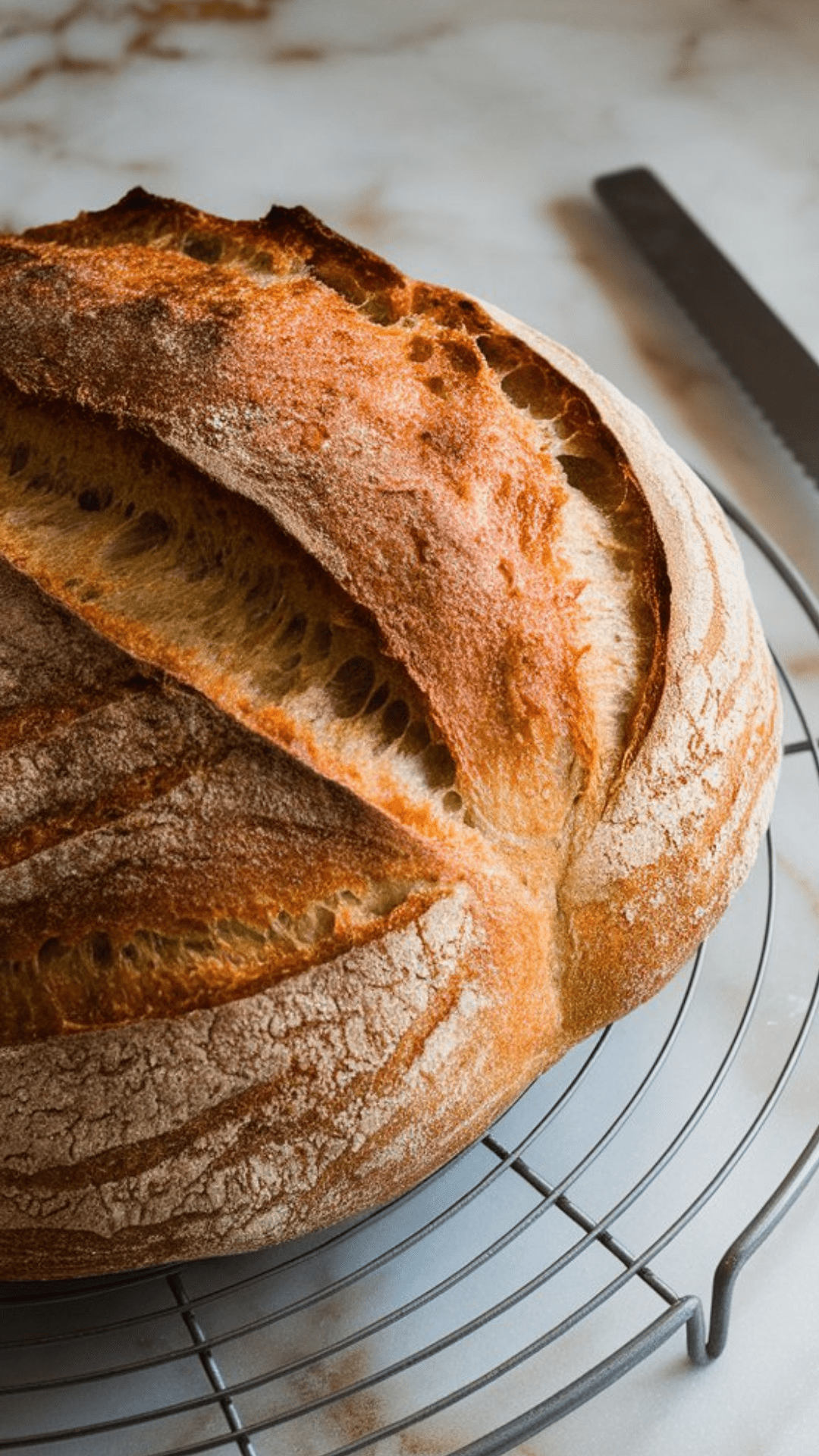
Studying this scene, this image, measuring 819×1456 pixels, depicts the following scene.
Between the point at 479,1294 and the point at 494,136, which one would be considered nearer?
the point at 479,1294

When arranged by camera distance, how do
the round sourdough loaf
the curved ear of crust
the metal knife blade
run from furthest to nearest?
the metal knife blade → the curved ear of crust → the round sourdough loaf

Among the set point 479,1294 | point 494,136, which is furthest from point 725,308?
Result: point 479,1294

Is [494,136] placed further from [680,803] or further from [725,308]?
[680,803]

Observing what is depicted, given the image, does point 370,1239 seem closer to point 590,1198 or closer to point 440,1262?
point 440,1262

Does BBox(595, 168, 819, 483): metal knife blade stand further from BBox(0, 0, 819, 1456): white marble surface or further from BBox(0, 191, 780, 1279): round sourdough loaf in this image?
BBox(0, 191, 780, 1279): round sourdough loaf

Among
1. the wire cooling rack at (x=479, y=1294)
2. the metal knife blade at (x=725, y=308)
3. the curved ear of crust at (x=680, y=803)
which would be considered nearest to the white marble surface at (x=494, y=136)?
the metal knife blade at (x=725, y=308)

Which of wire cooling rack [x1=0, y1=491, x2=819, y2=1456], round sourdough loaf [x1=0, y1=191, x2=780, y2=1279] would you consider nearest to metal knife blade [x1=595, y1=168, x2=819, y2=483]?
round sourdough loaf [x1=0, y1=191, x2=780, y2=1279]
